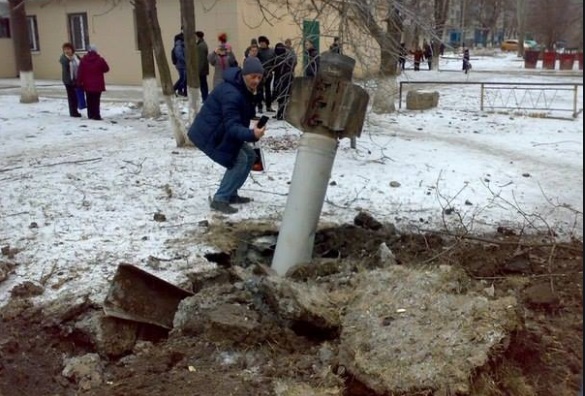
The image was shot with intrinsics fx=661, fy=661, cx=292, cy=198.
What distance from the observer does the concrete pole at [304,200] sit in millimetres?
4559

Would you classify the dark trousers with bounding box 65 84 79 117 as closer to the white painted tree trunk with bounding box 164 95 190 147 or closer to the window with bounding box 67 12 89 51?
the white painted tree trunk with bounding box 164 95 190 147

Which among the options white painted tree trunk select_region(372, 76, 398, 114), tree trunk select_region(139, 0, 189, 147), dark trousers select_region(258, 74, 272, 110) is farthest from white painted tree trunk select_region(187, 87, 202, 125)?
white painted tree trunk select_region(372, 76, 398, 114)

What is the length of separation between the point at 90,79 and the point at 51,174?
4.63m

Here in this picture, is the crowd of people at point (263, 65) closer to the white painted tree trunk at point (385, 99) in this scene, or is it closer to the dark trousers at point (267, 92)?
the dark trousers at point (267, 92)

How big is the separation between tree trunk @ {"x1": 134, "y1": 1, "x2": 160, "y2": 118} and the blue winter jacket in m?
5.51

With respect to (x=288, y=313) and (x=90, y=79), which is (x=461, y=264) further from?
(x=90, y=79)

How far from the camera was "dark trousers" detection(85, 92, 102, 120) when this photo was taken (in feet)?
38.5

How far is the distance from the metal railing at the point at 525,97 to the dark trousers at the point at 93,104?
241 inches

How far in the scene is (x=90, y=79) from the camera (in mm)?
11430

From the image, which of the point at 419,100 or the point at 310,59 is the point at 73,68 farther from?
the point at 419,100

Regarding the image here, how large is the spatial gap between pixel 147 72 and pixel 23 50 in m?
3.86

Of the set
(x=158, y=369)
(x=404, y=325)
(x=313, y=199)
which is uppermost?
(x=313, y=199)

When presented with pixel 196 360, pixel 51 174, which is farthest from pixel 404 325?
pixel 51 174

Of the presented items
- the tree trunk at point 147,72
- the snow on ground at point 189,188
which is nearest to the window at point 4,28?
the snow on ground at point 189,188
